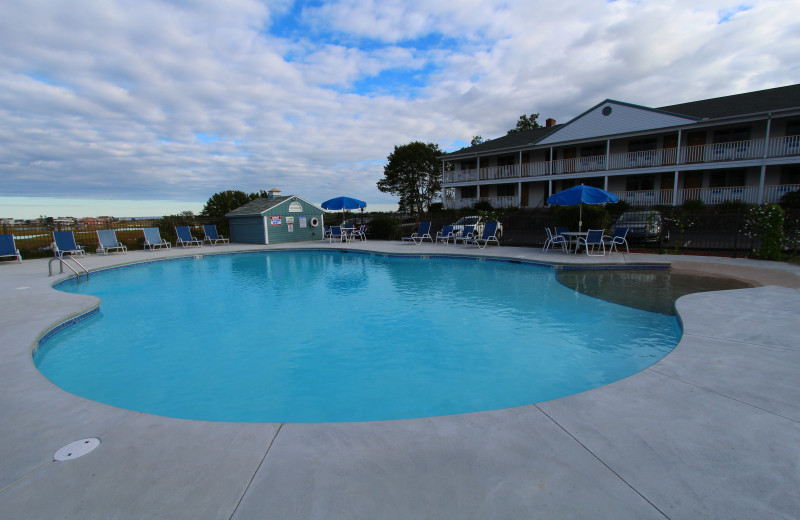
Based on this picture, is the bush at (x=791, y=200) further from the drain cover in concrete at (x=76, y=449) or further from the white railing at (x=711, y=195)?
the drain cover in concrete at (x=76, y=449)

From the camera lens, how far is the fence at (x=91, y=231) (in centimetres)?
1332

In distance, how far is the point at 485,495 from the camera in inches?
67.4

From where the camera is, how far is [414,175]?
40969 mm

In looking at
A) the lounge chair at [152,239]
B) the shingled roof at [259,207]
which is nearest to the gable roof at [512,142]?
the shingled roof at [259,207]

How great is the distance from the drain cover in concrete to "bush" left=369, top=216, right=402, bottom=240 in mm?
17126

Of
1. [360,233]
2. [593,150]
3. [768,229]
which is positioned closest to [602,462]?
[768,229]

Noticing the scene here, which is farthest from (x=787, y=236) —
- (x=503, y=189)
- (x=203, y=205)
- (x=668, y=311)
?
(x=203, y=205)

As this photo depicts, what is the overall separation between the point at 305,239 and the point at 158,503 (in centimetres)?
1918

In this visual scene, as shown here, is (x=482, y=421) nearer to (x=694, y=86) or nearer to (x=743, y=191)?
(x=743, y=191)

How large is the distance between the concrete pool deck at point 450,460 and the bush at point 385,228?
1642cm

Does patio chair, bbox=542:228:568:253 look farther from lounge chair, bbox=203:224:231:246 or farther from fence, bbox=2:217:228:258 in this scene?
fence, bbox=2:217:228:258

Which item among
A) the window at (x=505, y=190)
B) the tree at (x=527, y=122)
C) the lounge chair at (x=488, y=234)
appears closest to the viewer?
the lounge chair at (x=488, y=234)

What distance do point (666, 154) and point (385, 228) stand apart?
15696 mm

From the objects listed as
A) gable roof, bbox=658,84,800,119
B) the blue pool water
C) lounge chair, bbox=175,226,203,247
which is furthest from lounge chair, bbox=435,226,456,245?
gable roof, bbox=658,84,800,119
